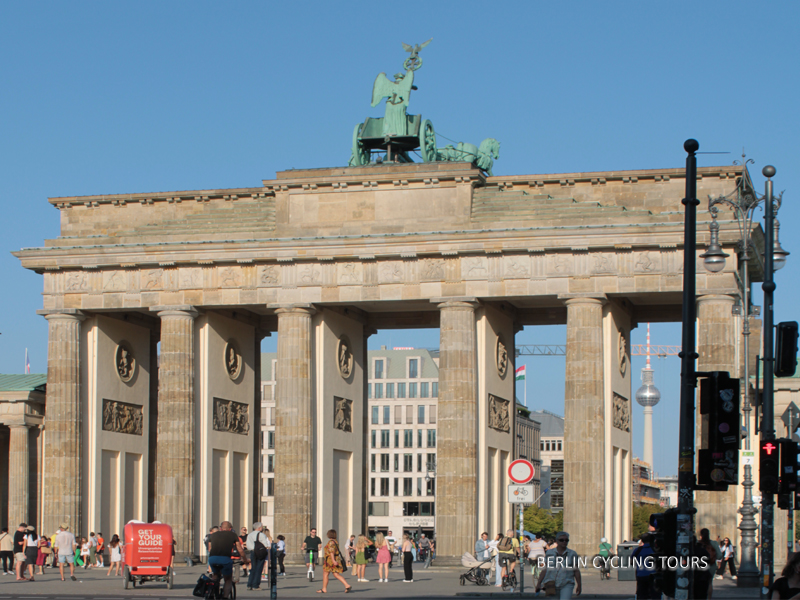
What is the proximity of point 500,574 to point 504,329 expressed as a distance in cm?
1602

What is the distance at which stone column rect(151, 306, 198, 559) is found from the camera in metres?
51.3

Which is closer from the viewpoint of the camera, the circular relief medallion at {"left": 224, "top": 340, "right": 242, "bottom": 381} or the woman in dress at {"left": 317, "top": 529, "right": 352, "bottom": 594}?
the woman in dress at {"left": 317, "top": 529, "right": 352, "bottom": 594}

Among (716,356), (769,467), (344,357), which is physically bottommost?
(769,467)

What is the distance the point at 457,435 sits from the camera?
49594 mm

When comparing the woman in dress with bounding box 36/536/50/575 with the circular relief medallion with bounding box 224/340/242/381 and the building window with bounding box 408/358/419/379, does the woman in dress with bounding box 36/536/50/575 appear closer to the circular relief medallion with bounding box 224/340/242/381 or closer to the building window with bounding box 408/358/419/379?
the circular relief medallion with bounding box 224/340/242/381

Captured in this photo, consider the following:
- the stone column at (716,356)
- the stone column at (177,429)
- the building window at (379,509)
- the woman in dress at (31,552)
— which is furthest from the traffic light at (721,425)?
the building window at (379,509)

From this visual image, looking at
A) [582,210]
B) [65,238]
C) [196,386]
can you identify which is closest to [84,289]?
[65,238]

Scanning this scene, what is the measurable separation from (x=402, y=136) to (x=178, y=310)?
11.5 metres

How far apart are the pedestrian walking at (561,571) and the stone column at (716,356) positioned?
84.1 feet

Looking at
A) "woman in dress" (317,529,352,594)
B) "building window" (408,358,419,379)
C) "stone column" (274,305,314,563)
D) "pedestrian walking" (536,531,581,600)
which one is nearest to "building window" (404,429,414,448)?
"building window" (408,358,419,379)

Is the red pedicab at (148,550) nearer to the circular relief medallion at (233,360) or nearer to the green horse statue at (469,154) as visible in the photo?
the circular relief medallion at (233,360)

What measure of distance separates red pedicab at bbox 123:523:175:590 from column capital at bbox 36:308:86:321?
21264mm

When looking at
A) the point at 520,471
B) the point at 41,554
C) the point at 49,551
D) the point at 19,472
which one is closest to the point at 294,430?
the point at 49,551

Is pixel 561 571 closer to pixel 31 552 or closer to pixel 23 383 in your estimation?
pixel 31 552
